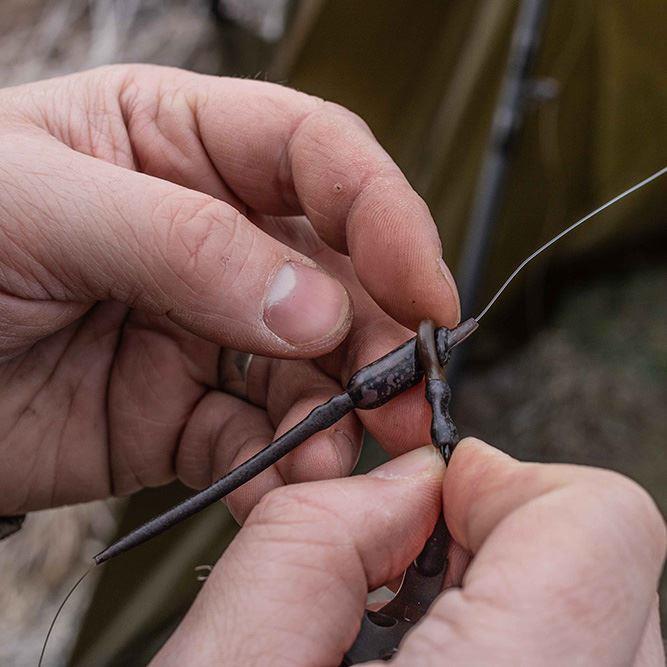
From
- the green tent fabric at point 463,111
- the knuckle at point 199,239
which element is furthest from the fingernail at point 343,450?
the green tent fabric at point 463,111

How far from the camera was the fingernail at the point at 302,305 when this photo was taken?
1.53 m

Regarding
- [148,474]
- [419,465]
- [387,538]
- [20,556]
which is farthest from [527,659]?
[20,556]

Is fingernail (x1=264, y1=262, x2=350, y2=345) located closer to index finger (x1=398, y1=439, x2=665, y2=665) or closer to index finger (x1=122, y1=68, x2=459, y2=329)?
index finger (x1=122, y1=68, x2=459, y2=329)

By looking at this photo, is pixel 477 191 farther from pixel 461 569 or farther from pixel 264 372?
pixel 461 569

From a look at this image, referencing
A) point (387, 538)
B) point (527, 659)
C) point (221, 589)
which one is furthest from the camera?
point (387, 538)

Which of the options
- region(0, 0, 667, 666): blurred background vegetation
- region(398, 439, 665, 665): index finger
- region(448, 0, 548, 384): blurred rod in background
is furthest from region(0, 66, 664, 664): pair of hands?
region(448, 0, 548, 384): blurred rod in background

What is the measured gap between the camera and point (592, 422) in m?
3.91

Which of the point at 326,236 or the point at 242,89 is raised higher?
the point at 242,89

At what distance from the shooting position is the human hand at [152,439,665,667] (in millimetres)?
988

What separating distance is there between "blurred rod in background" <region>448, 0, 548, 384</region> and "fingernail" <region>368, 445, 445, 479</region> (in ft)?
5.68

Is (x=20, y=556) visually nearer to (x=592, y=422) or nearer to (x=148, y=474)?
(x=148, y=474)

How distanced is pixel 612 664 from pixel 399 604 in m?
0.45

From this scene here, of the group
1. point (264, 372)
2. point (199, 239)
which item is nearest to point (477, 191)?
point (264, 372)

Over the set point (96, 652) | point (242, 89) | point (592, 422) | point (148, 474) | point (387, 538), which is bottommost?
point (592, 422)
